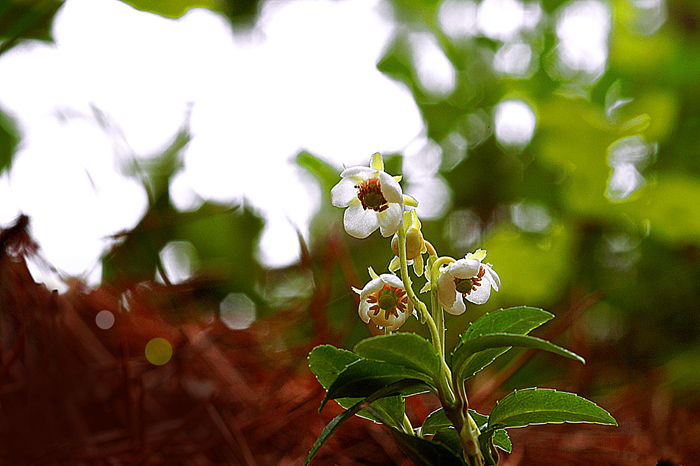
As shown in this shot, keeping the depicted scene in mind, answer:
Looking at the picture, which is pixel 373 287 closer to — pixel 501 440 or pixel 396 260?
pixel 396 260

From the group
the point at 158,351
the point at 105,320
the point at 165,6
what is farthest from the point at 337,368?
the point at 165,6


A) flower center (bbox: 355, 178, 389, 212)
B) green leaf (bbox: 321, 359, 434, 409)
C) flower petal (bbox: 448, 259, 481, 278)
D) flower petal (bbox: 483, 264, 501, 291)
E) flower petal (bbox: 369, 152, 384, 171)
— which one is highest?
flower petal (bbox: 369, 152, 384, 171)

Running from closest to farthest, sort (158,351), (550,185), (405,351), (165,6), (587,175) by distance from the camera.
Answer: (405,351) → (158,351) → (165,6) → (587,175) → (550,185)

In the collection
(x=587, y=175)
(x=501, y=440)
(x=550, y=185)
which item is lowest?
(x=550, y=185)

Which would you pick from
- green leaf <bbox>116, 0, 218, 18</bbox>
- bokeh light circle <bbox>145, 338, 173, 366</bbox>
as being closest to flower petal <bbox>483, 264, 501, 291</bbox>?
bokeh light circle <bbox>145, 338, 173, 366</bbox>

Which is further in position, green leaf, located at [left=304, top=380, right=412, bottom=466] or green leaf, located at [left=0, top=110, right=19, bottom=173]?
green leaf, located at [left=0, top=110, right=19, bottom=173]

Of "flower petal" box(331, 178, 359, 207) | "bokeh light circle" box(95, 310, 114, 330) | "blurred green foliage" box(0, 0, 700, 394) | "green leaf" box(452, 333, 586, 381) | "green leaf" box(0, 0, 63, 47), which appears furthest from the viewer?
"blurred green foliage" box(0, 0, 700, 394)

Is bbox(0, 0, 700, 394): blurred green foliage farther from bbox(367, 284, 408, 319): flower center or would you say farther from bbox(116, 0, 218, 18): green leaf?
bbox(367, 284, 408, 319): flower center

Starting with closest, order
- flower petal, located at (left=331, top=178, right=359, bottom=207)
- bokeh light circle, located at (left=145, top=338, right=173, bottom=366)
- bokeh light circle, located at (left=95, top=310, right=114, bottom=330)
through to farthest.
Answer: flower petal, located at (left=331, top=178, right=359, bottom=207) < bokeh light circle, located at (left=145, top=338, right=173, bottom=366) < bokeh light circle, located at (left=95, top=310, right=114, bottom=330)
